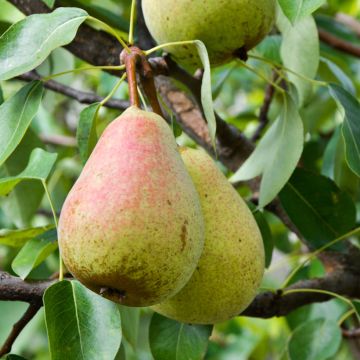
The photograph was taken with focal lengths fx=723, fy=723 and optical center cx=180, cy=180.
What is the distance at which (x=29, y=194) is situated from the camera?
124 cm

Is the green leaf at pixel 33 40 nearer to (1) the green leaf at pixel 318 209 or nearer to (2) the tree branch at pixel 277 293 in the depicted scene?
(2) the tree branch at pixel 277 293

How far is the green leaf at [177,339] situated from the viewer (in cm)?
100

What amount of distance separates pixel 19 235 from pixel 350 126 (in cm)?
49

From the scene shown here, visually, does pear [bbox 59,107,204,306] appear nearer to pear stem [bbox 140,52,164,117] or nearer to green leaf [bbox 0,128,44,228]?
pear stem [bbox 140,52,164,117]

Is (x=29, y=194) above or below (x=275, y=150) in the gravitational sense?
below

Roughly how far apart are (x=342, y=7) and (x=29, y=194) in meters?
1.50

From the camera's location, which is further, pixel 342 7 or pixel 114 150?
pixel 342 7

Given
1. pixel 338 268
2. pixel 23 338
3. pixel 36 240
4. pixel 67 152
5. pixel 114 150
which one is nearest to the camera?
pixel 114 150

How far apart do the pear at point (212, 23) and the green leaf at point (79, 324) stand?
32 centimetres

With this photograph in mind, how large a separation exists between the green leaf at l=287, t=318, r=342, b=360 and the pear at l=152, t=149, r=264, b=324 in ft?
1.39

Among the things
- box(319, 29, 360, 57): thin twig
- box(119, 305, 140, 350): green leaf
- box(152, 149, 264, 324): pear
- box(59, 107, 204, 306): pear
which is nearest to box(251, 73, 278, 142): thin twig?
box(319, 29, 360, 57): thin twig

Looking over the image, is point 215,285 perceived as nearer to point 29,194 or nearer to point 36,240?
point 36,240

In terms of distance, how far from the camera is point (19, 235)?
1.04 metres

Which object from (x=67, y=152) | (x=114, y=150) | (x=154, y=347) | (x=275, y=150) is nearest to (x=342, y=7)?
(x=67, y=152)
